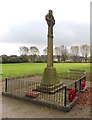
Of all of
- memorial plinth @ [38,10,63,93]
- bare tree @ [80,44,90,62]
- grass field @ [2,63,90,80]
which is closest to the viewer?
memorial plinth @ [38,10,63,93]

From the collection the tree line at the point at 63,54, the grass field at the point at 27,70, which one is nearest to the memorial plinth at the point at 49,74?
the grass field at the point at 27,70

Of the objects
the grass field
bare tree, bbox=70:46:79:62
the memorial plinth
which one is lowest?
the grass field

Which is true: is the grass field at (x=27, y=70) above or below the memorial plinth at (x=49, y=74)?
below

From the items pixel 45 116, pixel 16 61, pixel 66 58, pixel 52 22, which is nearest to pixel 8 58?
pixel 16 61

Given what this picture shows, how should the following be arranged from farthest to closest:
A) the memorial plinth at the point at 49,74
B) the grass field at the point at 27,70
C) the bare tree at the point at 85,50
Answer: the bare tree at the point at 85,50
the grass field at the point at 27,70
the memorial plinth at the point at 49,74

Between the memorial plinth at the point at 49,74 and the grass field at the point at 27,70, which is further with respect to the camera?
the grass field at the point at 27,70

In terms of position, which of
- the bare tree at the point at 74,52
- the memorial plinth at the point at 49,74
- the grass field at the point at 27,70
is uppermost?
the bare tree at the point at 74,52

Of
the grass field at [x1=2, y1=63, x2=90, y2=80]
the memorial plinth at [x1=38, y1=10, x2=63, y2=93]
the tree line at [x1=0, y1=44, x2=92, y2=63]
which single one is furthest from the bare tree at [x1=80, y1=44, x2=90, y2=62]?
the memorial plinth at [x1=38, y1=10, x2=63, y2=93]

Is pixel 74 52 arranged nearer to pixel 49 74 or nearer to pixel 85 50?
pixel 85 50

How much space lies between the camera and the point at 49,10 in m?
11.1

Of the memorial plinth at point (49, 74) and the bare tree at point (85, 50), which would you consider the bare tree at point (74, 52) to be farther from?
the memorial plinth at point (49, 74)

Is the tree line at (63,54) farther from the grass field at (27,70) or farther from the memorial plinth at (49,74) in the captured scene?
the memorial plinth at (49,74)

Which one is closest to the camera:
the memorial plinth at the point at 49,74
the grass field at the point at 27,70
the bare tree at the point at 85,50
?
the memorial plinth at the point at 49,74

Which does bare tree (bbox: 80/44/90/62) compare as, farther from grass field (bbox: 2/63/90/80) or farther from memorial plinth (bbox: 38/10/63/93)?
memorial plinth (bbox: 38/10/63/93)
